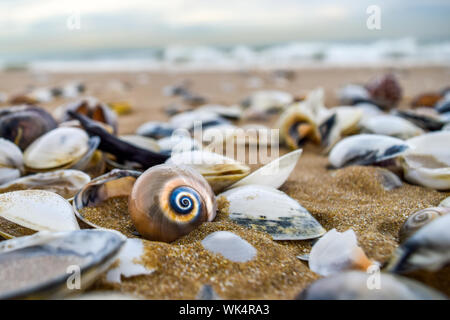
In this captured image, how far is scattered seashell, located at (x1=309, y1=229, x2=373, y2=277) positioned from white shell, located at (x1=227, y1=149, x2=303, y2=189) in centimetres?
59

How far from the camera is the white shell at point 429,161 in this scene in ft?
6.10

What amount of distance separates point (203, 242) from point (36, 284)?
0.57m

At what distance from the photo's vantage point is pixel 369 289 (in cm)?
95

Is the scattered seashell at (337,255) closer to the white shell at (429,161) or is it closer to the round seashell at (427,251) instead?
the round seashell at (427,251)

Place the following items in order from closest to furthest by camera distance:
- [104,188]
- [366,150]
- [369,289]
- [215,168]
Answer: [369,289]
[104,188]
[215,168]
[366,150]

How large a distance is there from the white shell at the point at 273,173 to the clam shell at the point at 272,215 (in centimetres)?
16

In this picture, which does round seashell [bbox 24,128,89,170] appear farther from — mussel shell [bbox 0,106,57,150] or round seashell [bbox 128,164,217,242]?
round seashell [bbox 128,164,217,242]

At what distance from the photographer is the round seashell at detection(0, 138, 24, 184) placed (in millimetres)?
1894

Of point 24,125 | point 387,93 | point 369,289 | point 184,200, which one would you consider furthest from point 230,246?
point 387,93

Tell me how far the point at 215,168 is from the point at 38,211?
83 centimetres

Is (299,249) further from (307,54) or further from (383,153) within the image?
(307,54)

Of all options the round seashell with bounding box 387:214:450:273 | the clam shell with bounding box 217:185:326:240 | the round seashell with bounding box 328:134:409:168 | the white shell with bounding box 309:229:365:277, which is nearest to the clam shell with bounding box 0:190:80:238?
the clam shell with bounding box 217:185:326:240

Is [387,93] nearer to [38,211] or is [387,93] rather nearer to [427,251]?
[427,251]

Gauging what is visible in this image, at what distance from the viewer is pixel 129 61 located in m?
15.5
